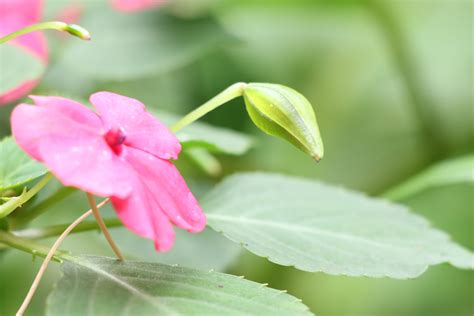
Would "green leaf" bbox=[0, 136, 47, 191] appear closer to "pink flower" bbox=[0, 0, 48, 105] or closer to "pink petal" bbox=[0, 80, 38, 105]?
"pink petal" bbox=[0, 80, 38, 105]

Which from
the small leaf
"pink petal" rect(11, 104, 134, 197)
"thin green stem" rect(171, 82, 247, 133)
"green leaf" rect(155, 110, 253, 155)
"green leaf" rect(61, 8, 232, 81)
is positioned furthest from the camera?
"green leaf" rect(61, 8, 232, 81)

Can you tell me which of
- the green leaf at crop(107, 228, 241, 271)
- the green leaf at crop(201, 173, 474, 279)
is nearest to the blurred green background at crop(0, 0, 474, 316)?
the green leaf at crop(107, 228, 241, 271)

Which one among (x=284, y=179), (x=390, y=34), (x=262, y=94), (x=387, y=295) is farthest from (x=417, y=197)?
(x=262, y=94)

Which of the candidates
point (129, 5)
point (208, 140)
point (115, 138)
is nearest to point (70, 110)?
point (115, 138)

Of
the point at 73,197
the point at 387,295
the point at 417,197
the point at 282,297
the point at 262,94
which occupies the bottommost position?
the point at 387,295

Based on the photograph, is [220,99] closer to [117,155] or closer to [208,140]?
[117,155]

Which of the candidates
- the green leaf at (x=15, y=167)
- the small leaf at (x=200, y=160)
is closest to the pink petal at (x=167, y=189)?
the green leaf at (x=15, y=167)

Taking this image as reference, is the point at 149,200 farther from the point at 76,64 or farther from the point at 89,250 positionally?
the point at 89,250
